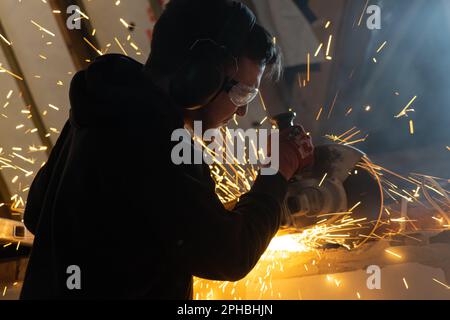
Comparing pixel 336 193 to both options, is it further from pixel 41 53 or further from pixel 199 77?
pixel 41 53

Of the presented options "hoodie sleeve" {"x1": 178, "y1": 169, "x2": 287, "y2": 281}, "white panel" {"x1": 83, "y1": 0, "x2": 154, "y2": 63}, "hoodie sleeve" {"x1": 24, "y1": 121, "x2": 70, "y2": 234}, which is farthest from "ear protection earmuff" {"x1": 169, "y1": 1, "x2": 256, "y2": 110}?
"white panel" {"x1": 83, "y1": 0, "x2": 154, "y2": 63}

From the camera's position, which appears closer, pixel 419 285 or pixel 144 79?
pixel 144 79

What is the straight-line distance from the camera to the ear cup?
2.85 ft

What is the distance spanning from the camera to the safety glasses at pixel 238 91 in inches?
41.1

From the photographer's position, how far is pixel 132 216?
784mm

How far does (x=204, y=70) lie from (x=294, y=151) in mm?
306

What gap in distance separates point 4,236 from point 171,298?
1.23 meters

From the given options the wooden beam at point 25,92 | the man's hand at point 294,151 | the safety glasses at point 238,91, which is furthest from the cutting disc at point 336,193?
the wooden beam at point 25,92

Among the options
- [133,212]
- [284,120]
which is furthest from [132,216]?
[284,120]

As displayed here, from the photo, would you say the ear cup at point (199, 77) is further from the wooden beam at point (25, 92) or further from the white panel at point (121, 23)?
the wooden beam at point (25, 92)

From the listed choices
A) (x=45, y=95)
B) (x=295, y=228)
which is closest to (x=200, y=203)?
(x=295, y=228)

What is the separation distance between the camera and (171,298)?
83 centimetres
